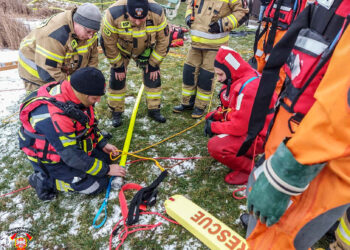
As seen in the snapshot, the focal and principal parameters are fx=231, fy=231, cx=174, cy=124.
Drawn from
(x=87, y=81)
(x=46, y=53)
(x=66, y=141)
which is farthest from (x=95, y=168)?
(x=46, y=53)

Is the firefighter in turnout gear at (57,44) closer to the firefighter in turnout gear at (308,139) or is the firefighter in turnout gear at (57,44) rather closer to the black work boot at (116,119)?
the black work boot at (116,119)

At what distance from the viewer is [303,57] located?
3.87 ft

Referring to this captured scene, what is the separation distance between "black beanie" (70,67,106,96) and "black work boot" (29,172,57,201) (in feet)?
3.86

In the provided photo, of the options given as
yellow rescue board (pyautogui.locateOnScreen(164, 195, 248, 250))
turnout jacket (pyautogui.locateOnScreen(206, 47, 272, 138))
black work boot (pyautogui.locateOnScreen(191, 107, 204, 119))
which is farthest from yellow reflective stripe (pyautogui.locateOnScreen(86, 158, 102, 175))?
black work boot (pyautogui.locateOnScreen(191, 107, 204, 119))

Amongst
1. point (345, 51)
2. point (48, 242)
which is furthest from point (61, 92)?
point (345, 51)

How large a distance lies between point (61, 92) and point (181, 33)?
21.9 ft

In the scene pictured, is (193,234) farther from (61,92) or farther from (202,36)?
(202,36)

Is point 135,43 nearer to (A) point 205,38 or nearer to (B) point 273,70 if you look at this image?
(A) point 205,38

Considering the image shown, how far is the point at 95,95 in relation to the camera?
7.82 ft

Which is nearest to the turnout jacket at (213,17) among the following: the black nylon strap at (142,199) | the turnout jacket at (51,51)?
the turnout jacket at (51,51)

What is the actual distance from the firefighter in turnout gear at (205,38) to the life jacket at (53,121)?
2.13m

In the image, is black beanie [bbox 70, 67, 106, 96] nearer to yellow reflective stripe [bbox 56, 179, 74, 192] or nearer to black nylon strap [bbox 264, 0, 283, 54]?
yellow reflective stripe [bbox 56, 179, 74, 192]

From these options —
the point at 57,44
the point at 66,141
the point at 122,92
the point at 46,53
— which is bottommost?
the point at 122,92

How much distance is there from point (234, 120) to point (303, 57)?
5.16 ft
